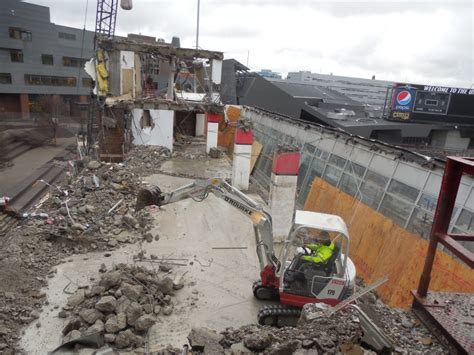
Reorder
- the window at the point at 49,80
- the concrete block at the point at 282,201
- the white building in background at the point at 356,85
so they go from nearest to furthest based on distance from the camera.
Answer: the concrete block at the point at 282,201, the window at the point at 49,80, the white building in background at the point at 356,85

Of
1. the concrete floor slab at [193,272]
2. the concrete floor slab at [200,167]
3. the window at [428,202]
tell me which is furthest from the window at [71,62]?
the window at [428,202]

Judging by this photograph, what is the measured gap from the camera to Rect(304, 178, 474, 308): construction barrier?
7969 millimetres

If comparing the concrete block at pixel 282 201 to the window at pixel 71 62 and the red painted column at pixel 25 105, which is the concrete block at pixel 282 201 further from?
the window at pixel 71 62

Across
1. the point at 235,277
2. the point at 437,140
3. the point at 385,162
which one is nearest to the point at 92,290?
the point at 235,277

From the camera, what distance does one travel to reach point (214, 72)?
82.9 ft

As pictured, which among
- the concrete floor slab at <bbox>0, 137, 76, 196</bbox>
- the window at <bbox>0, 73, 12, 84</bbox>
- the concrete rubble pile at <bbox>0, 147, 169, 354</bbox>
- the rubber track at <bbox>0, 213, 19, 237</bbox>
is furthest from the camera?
the window at <bbox>0, 73, 12, 84</bbox>

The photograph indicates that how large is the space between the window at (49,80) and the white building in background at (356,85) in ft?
160

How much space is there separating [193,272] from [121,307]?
276cm

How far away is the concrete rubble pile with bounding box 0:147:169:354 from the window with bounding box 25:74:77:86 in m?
34.0

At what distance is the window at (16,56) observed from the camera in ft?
134

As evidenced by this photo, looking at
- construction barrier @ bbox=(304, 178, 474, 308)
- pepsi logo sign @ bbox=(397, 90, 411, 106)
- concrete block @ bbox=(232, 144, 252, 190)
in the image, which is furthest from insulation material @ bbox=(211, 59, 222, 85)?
pepsi logo sign @ bbox=(397, 90, 411, 106)

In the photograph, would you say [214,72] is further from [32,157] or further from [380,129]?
[32,157]

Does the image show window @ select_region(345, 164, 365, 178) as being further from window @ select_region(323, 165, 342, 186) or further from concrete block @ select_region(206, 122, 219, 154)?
concrete block @ select_region(206, 122, 219, 154)

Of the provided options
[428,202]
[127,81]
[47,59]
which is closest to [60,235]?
[428,202]
